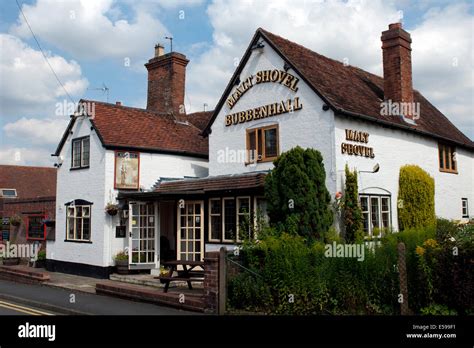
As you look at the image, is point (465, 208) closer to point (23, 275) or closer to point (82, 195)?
point (82, 195)

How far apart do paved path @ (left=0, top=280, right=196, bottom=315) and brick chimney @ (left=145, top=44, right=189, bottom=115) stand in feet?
36.2

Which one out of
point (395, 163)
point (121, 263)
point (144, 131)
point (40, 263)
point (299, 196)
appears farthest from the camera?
point (40, 263)

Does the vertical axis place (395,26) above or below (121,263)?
above

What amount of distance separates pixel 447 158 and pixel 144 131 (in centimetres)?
1298

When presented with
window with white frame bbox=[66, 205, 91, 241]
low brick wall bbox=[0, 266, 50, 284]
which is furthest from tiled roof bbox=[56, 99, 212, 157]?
low brick wall bbox=[0, 266, 50, 284]

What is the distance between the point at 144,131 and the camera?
816 inches

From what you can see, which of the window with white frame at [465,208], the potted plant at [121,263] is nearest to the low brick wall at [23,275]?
the potted plant at [121,263]

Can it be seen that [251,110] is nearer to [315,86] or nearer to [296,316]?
[315,86]

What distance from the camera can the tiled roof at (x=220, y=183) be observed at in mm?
15272

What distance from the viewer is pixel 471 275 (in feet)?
29.2

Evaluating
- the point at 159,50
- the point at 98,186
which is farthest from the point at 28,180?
the point at 98,186

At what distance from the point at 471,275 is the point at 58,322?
8.28 meters

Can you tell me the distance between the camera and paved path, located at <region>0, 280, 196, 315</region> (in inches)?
451

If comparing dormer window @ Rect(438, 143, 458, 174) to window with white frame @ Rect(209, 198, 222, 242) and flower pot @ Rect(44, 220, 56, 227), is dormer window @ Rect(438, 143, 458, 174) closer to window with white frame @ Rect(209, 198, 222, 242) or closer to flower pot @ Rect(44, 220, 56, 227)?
window with white frame @ Rect(209, 198, 222, 242)
